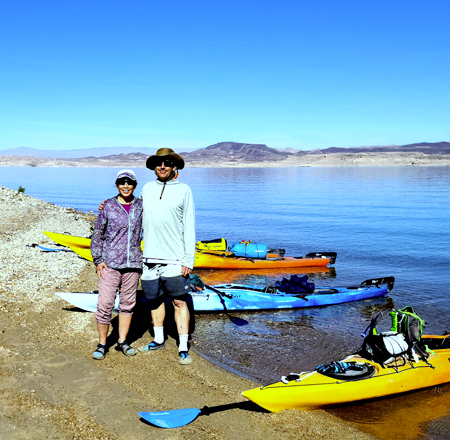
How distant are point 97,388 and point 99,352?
0.79m

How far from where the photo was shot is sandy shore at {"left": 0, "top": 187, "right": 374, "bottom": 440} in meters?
4.04

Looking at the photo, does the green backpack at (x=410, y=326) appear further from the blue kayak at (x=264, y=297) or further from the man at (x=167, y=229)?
the blue kayak at (x=264, y=297)

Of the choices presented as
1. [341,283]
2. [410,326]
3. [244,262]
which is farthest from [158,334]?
[341,283]

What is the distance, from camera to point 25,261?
10.2 meters

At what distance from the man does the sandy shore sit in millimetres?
1090

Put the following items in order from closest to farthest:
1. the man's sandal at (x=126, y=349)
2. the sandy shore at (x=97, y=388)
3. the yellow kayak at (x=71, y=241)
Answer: the sandy shore at (x=97, y=388) → the man's sandal at (x=126, y=349) → the yellow kayak at (x=71, y=241)

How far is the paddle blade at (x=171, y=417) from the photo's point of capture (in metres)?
4.07

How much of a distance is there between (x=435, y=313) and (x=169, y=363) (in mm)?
7531

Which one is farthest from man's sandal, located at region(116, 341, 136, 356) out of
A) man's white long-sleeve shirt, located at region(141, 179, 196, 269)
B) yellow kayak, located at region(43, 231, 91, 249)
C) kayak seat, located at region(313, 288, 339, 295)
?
yellow kayak, located at region(43, 231, 91, 249)

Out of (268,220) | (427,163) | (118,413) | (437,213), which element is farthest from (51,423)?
(427,163)

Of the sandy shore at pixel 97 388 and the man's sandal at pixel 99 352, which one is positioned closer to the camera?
the sandy shore at pixel 97 388

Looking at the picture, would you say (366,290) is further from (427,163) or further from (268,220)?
(427,163)

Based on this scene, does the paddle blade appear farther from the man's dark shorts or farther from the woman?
the woman

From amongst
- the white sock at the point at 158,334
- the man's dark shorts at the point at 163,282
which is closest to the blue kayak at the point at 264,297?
the white sock at the point at 158,334
